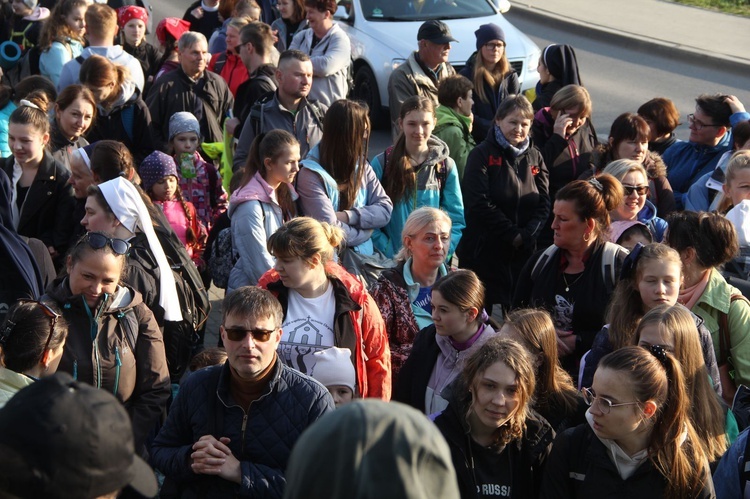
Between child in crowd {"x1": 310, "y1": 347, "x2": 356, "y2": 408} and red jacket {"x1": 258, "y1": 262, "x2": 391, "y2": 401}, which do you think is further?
red jacket {"x1": 258, "y1": 262, "x2": 391, "y2": 401}

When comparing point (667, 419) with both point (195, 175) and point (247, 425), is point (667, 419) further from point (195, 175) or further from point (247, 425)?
point (195, 175)

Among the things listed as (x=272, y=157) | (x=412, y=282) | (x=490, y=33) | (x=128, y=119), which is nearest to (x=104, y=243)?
(x=272, y=157)

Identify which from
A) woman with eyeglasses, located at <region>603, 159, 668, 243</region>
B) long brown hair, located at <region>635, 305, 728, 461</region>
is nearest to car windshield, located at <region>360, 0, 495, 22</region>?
woman with eyeglasses, located at <region>603, 159, 668, 243</region>

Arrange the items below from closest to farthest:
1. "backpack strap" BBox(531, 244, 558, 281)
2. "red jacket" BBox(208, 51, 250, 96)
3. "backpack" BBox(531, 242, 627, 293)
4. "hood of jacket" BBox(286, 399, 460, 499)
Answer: "hood of jacket" BBox(286, 399, 460, 499), "backpack" BBox(531, 242, 627, 293), "backpack strap" BBox(531, 244, 558, 281), "red jacket" BBox(208, 51, 250, 96)

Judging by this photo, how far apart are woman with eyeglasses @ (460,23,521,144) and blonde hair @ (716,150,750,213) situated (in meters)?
2.66

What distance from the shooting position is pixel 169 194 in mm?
7219

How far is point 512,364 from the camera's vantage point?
457 centimetres

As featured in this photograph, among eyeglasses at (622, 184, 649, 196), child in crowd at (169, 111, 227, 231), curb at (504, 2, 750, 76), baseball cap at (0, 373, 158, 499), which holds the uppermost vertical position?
baseball cap at (0, 373, 158, 499)

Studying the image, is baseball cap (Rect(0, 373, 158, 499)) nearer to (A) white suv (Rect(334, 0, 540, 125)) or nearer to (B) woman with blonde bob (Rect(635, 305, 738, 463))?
(B) woman with blonde bob (Rect(635, 305, 738, 463))

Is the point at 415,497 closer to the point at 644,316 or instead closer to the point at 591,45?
the point at 644,316

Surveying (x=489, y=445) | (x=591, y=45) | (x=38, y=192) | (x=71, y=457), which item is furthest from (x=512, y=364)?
(x=591, y=45)

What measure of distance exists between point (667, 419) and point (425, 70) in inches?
227

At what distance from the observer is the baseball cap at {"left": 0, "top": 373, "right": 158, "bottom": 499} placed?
2.29 metres

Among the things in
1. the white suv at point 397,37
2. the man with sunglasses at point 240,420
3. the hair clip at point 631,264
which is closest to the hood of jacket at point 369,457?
the man with sunglasses at point 240,420
